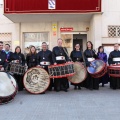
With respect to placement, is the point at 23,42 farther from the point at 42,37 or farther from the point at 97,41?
the point at 97,41

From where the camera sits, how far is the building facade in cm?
1362

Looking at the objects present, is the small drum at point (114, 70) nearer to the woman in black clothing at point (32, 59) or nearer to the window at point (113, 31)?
the woman in black clothing at point (32, 59)

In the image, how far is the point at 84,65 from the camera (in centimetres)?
910

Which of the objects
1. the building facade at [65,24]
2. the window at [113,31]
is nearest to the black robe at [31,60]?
the building facade at [65,24]

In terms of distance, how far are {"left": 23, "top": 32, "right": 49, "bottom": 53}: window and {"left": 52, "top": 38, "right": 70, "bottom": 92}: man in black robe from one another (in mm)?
7324

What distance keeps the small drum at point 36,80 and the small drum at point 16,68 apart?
0.98 ft

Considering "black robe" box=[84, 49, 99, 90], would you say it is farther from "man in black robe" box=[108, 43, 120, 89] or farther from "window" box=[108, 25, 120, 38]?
"window" box=[108, 25, 120, 38]

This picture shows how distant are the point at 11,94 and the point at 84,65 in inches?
118

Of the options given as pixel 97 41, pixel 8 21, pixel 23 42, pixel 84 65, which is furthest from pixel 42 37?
pixel 84 65

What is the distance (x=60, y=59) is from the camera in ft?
29.1

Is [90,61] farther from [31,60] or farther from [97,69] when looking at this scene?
[31,60]

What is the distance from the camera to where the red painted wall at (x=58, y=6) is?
44.4 feet

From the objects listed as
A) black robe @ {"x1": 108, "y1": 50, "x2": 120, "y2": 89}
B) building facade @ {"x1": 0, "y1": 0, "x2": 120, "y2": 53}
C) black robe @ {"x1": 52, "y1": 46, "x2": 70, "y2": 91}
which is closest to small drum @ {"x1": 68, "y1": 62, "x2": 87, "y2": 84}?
black robe @ {"x1": 52, "y1": 46, "x2": 70, "y2": 91}

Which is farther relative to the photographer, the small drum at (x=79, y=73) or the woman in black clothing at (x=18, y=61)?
the woman in black clothing at (x=18, y=61)
